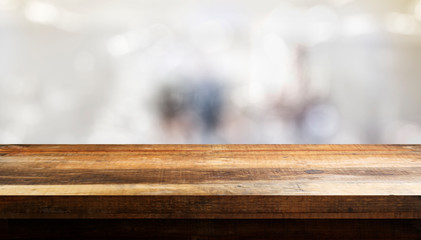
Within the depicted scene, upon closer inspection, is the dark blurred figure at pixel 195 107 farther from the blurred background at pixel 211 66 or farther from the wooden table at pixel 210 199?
the wooden table at pixel 210 199

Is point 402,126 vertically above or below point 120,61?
below

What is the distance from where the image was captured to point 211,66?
1.93m

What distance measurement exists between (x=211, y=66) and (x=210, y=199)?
99 centimetres

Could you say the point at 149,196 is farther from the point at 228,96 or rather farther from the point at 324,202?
the point at 228,96

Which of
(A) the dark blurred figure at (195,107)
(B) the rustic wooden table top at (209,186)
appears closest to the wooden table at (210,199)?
(B) the rustic wooden table top at (209,186)

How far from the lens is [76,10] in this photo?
75.3 inches

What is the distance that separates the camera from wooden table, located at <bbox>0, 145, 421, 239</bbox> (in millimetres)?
1028

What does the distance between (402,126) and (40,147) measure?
4.96 ft

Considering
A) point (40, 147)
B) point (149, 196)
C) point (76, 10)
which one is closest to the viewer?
point (149, 196)

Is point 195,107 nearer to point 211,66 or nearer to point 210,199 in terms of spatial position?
point 211,66

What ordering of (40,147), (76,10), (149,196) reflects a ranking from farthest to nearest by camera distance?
(76,10)
(40,147)
(149,196)

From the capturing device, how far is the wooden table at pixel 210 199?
103 centimetres

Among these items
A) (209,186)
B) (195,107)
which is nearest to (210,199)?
(209,186)

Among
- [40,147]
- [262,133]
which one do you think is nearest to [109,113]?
[40,147]
